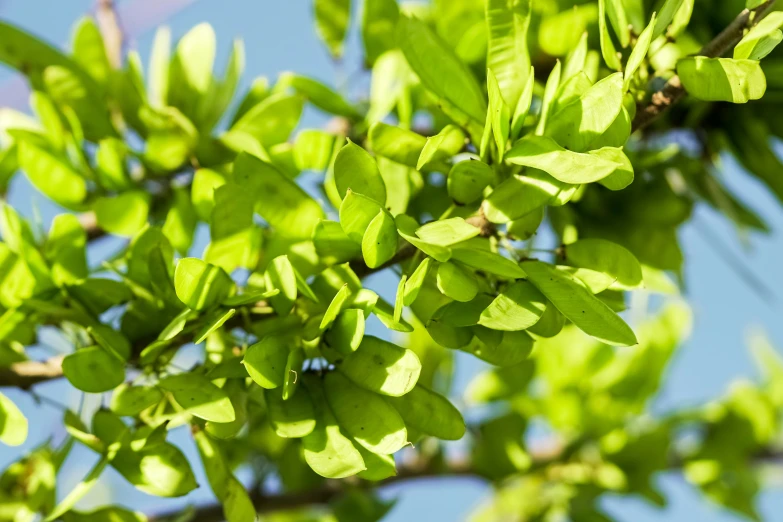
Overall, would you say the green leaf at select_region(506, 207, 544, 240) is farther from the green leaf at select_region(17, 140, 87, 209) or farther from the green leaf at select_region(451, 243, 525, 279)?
the green leaf at select_region(17, 140, 87, 209)

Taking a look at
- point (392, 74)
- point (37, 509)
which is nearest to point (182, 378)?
point (37, 509)

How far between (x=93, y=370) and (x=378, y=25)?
30cm

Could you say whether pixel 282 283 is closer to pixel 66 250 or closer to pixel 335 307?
pixel 335 307

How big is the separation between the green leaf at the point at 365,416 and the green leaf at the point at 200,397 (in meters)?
0.04

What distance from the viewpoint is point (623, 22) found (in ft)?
1.28

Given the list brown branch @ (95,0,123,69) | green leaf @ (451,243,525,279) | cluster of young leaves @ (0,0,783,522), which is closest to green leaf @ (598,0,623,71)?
cluster of young leaves @ (0,0,783,522)

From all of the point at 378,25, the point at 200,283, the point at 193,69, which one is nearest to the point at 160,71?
the point at 193,69

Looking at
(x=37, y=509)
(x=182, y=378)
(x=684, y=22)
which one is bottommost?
(x=37, y=509)

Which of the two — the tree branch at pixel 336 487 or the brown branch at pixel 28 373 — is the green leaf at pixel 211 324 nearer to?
the brown branch at pixel 28 373

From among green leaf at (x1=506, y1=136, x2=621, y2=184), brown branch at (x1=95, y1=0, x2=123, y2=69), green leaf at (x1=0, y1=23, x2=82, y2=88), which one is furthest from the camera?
brown branch at (x1=95, y1=0, x2=123, y2=69)

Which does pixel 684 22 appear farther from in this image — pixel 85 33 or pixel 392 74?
pixel 85 33

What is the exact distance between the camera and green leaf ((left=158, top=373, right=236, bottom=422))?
0.35 metres

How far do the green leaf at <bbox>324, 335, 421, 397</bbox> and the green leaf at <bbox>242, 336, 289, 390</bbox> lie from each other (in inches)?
1.1

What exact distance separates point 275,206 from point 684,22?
201mm
